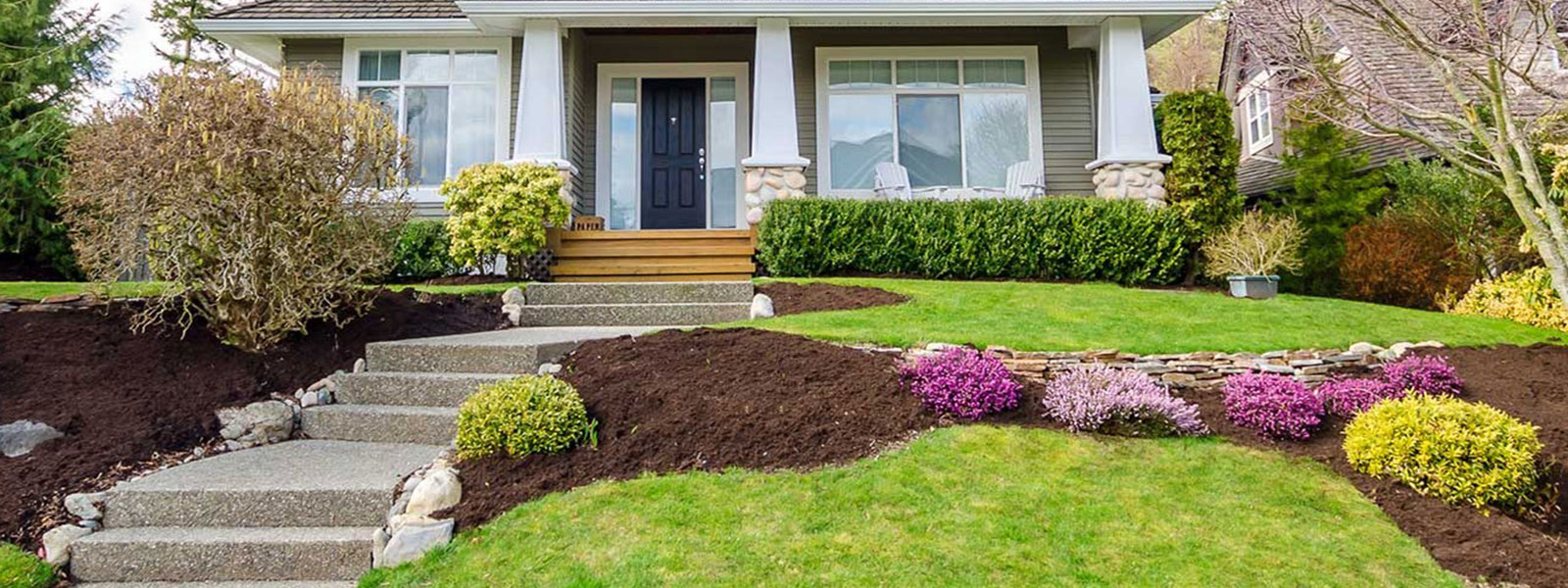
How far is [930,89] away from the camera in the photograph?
10.7 meters

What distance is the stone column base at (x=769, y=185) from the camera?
917 centimetres

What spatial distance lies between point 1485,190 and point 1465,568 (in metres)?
7.80

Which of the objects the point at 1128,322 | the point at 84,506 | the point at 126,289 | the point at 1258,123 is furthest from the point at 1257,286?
the point at 1258,123

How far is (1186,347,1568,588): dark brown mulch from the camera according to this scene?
10.4 ft

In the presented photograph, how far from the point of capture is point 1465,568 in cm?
317

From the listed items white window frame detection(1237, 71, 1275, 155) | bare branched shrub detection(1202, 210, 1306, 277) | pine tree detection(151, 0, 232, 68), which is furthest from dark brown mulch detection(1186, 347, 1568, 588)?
pine tree detection(151, 0, 232, 68)

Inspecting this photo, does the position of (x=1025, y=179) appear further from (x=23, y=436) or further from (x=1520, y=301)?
(x=23, y=436)

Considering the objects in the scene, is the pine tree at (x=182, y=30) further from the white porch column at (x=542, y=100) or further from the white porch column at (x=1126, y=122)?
the white porch column at (x=1126, y=122)

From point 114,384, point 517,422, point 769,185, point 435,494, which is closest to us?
point 435,494

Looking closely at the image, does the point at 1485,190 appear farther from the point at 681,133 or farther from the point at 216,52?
Result: the point at 216,52

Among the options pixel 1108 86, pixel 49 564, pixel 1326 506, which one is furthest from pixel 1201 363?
pixel 49 564

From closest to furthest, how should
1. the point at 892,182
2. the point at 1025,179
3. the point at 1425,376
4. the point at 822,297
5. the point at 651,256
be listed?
the point at 1425,376 < the point at 822,297 < the point at 651,256 < the point at 892,182 < the point at 1025,179

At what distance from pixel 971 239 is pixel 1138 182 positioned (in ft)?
7.62

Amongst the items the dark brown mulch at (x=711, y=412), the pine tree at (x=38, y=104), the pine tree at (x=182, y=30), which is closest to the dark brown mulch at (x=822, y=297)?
the dark brown mulch at (x=711, y=412)
